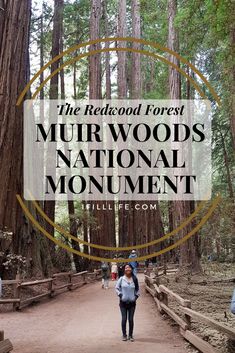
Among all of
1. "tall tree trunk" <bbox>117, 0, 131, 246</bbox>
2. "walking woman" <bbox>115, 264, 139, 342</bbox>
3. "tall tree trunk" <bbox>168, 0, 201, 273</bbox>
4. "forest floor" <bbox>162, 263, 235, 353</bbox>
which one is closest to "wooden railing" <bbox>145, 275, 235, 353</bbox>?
"forest floor" <bbox>162, 263, 235, 353</bbox>

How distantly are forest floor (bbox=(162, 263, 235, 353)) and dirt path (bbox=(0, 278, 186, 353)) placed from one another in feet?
1.84

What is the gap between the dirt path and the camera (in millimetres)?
8156

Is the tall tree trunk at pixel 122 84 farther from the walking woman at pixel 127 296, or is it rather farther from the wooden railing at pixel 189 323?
the walking woman at pixel 127 296

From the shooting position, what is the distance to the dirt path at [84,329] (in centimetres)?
816

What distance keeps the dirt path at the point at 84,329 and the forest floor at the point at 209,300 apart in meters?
0.56

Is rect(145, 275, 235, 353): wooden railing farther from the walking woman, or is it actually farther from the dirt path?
the walking woman

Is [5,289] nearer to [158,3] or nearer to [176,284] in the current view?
[176,284]

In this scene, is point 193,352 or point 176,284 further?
point 176,284

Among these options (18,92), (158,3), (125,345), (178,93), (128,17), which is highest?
(128,17)

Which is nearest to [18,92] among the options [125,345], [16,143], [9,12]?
[16,143]

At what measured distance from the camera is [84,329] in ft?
33.1

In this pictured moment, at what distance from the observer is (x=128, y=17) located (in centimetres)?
3622

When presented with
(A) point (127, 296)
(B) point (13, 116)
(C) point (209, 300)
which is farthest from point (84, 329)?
(B) point (13, 116)

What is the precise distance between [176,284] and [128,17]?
80.4 ft
